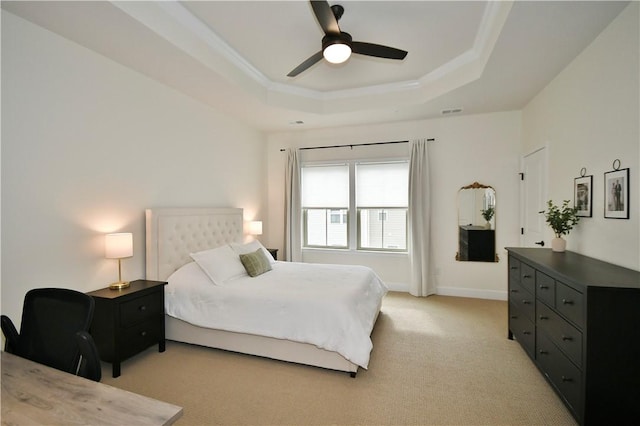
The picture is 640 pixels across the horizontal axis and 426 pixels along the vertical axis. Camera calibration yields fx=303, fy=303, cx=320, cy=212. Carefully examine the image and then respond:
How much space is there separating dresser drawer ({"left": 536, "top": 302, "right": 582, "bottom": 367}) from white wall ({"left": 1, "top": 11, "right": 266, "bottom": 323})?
382 cm

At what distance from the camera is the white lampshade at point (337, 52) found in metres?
2.46

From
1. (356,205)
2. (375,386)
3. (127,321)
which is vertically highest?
(356,205)

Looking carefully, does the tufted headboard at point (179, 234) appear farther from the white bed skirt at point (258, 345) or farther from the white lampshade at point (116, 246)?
the white bed skirt at point (258, 345)

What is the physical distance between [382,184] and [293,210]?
1.66 meters

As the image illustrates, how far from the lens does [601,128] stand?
256 cm

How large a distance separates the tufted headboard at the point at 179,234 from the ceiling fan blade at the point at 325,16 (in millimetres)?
2525

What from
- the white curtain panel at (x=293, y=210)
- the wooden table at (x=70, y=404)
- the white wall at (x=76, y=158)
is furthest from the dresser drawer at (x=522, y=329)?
the white wall at (x=76, y=158)

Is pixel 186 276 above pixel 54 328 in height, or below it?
below

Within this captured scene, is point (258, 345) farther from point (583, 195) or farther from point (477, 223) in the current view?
point (477, 223)

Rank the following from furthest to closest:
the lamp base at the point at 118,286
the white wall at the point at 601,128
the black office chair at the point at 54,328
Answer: the lamp base at the point at 118,286, the white wall at the point at 601,128, the black office chair at the point at 54,328

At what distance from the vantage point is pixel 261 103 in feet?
13.5

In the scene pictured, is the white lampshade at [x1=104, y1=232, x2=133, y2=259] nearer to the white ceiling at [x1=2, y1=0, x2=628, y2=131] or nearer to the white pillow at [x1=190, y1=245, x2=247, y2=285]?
the white pillow at [x1=190, y1=245, x2=247, y2=285]

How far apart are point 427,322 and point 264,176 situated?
375cm

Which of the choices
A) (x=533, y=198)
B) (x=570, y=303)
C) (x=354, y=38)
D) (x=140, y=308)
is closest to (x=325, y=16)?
(x=354, y=38)
